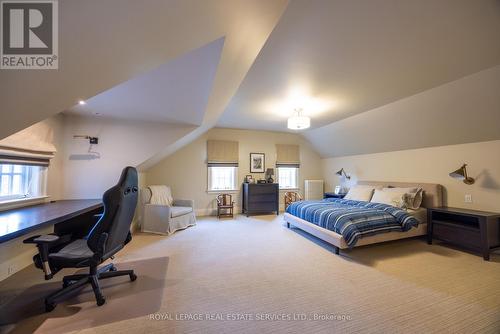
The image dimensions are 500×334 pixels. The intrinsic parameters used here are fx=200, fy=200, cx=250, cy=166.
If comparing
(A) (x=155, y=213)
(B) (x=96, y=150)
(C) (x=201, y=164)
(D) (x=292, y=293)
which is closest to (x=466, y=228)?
(D) (x=292, y=293)

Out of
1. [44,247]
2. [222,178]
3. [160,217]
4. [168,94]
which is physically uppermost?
[168,94]

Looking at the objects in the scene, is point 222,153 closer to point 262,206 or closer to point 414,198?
point 262,206

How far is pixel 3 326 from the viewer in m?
1.56

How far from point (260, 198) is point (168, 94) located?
3688mm

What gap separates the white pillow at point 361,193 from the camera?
437cm

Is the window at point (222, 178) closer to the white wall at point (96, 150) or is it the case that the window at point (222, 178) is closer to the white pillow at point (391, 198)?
the white wall at point (96, 150)

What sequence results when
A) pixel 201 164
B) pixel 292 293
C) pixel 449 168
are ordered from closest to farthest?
1. pixel 292 293
2. pixel 449 168
3. pixel 201 164

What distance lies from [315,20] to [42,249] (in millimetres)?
2980

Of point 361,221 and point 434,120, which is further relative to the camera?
point 434,120

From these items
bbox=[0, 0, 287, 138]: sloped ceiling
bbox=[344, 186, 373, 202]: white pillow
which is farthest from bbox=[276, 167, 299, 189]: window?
bbox=[0, 0, 287, 138]: sloped ceiling

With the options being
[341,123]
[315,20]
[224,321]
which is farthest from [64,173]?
[341,123]

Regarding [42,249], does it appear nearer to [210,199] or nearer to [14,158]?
[14,158]

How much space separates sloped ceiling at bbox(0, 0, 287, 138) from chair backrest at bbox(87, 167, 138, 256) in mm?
757

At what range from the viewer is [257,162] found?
5961mm
